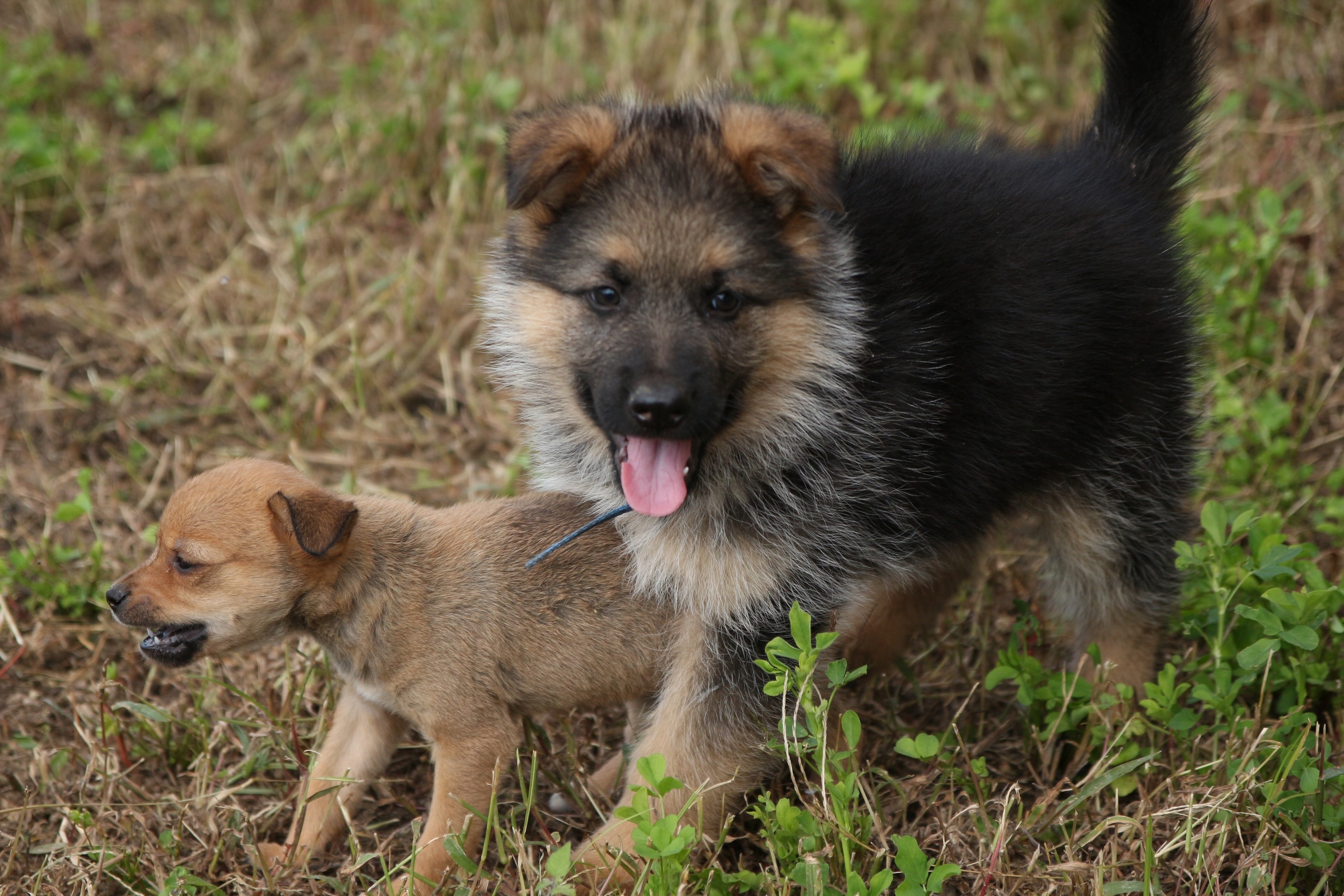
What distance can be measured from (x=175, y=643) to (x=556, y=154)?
1.53 meters

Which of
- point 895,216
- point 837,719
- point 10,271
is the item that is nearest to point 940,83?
point 895,216

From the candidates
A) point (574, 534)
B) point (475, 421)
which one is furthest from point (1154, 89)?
point (475, 421)

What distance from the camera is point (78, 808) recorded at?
349cm

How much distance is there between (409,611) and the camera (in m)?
3.37

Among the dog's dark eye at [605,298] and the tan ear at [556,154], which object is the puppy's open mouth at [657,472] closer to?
the dog's dark eye at [605,298]

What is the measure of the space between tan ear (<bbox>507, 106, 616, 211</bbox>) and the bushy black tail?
5.21ft

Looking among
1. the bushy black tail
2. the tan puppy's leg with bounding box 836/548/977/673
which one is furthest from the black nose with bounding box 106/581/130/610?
the bushy black tail

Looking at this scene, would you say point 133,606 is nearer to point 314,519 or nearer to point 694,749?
point 314,519

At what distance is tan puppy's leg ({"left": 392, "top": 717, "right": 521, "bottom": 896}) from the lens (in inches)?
129

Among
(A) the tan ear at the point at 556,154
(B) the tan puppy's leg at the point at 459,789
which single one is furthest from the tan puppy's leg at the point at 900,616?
(A) the tan ear at the point at 556,154

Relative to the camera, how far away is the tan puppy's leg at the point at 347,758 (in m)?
3.56

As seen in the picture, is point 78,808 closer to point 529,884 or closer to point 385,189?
point 529,884

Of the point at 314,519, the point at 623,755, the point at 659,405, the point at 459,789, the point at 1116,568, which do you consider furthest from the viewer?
the point at 1116,568

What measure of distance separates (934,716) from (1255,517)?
4.14 ft
